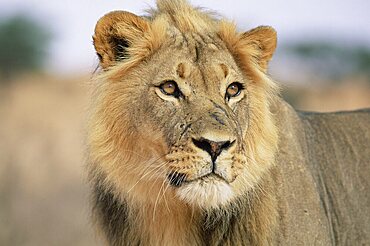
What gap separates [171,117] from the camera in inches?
194

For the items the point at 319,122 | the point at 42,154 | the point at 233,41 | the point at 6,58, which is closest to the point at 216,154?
the point at 233,41

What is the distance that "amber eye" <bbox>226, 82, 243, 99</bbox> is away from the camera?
5.13 metres

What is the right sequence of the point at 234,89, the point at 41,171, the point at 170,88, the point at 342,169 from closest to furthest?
the point at 170,88 → the point at 234,89 → the point at 342,169 → the point at 41,171

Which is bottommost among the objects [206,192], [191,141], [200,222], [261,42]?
[200,222]

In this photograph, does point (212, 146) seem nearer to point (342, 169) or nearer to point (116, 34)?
point (116, 34)

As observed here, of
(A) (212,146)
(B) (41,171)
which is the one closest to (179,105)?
(A) (212,146)

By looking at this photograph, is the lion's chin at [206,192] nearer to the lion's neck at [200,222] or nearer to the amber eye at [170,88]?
the lion's neck at [200,222]

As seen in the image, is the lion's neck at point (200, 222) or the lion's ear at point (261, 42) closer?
the lion's neck at point (200, 222)

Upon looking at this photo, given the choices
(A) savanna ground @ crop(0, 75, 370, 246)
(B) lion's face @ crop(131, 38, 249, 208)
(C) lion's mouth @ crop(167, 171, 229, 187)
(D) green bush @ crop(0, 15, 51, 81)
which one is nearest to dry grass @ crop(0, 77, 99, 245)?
(A) savanna ground @ crop(0, 75, 370, 246)

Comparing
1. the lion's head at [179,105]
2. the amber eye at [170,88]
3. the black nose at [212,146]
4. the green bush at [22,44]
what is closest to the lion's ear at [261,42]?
the lion's head at [179,105]

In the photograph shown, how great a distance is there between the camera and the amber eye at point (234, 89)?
5.13 m

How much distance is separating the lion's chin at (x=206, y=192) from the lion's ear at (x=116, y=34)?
945 millimetres

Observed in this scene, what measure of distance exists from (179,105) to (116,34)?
→ 61 centimetres

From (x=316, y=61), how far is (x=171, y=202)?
21980mm
